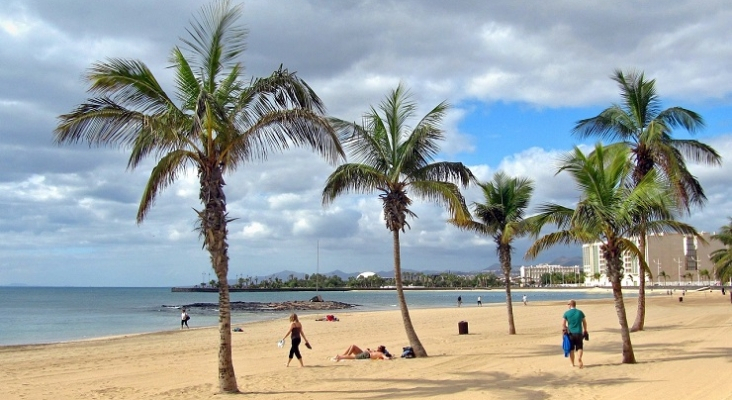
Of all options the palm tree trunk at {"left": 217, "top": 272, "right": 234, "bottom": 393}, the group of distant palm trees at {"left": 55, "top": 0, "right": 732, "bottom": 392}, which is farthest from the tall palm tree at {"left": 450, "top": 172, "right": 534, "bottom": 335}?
the palm tree trunk at {"left": 217, "top": 272, "right": 234, "bottom": 393}

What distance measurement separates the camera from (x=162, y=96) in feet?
35.7

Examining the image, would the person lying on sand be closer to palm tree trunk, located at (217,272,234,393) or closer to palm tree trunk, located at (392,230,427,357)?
palm tree trunk, located at (392,230,427,357)

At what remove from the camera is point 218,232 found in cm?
1062

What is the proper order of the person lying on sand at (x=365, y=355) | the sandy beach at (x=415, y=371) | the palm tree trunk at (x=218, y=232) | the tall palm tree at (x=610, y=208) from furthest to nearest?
the person lying on sand at (x=365, y=355), the tall palm tree at (x=610, y=208), the sandy beach at (x=415, y=371), the palm tree trunk at (x=218, y=232)

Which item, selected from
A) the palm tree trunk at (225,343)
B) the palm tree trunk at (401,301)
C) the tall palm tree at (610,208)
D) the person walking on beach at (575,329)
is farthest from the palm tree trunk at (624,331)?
the palm tree trunk at (225,343)

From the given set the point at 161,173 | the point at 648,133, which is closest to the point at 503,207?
the point at 648,133

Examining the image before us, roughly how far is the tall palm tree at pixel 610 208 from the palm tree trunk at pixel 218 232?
24.0 feet

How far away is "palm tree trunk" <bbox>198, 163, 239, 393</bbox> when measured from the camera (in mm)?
10602

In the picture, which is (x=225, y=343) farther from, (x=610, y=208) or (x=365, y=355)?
(x=610, y=208)

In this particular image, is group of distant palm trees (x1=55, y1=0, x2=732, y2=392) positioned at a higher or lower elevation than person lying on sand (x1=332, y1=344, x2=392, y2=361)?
higher

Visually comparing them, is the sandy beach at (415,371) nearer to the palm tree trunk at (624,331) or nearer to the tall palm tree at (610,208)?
the palm tree trunk at (624,331)

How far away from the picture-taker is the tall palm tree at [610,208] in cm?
1336

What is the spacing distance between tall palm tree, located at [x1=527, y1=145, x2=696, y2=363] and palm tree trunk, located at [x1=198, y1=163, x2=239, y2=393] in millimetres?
7326

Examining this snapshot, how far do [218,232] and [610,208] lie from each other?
27.3ft
